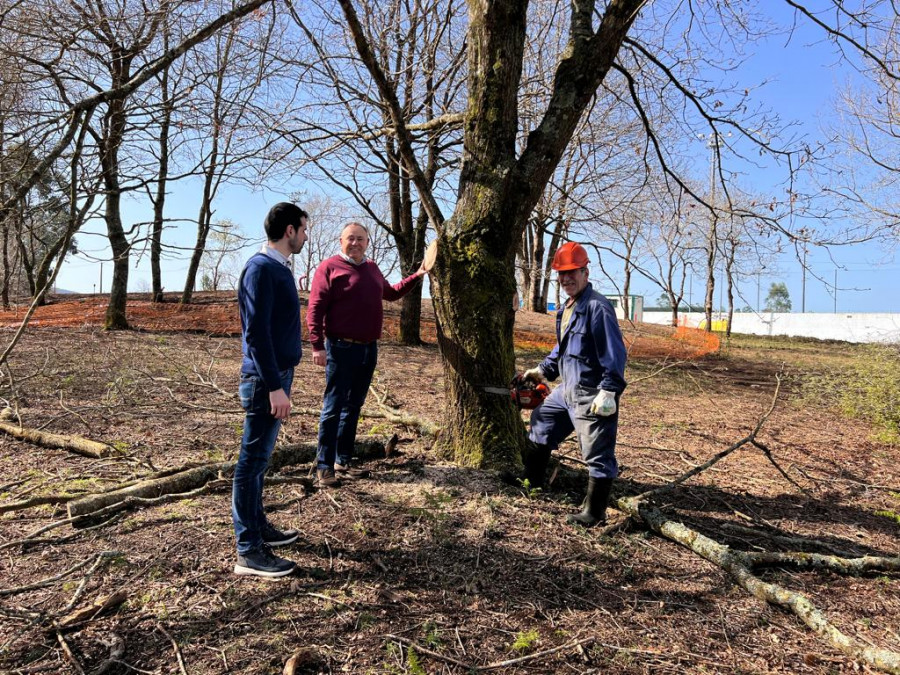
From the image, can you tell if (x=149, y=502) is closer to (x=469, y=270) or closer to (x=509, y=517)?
(x=509, y=517)

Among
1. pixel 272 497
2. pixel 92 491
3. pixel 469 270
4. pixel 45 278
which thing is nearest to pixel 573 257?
pixel 469 270

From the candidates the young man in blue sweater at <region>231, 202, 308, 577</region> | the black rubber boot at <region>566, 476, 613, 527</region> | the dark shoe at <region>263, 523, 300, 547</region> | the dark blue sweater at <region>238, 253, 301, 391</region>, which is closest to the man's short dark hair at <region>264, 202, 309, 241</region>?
the young man in blue sweater at <region>231, 202, 308, 577</region>

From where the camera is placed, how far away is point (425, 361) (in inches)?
425

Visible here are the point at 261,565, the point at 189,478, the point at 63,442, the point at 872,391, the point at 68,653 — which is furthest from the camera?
the point at 872,391

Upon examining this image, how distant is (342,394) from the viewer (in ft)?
13.1

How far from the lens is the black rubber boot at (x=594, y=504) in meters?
3.51

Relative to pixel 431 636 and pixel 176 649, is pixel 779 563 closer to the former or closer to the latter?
pixel 431 636

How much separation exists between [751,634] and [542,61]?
9162 mm

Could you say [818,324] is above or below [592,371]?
above

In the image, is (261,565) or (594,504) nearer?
(261,565)

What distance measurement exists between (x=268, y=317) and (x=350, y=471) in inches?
71.9

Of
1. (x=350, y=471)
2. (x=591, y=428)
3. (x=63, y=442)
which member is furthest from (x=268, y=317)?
(x=63, y=442)

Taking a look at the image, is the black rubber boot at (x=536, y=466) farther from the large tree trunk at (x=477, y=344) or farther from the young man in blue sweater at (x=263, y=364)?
the young man in blue sweater at (x=263, y=364)

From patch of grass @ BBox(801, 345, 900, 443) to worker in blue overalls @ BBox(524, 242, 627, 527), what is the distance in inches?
239
